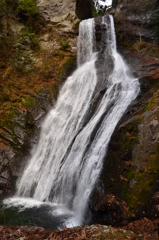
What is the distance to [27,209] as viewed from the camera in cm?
663

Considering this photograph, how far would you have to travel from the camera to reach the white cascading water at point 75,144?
21.0 feet

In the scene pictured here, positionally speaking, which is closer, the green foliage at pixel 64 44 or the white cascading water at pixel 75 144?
the white cascading water at pixel 75 144

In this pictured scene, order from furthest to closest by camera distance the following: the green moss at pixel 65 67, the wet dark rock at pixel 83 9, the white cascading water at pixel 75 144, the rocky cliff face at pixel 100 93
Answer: the wet dark rock at pixel 83 9, the green moss at pixel 65 67, the white cascading water at pixel 75 144, the rocky cliff face at pixel 100 93

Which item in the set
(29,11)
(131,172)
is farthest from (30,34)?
(131,172)

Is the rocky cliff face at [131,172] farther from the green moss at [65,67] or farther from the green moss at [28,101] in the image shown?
the green moss at [65,67]

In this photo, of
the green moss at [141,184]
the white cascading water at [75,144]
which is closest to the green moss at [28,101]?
the white cascading water at [75,144]

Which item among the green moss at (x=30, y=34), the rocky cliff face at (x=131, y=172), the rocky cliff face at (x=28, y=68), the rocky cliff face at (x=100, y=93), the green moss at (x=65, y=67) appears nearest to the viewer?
the rocky cliff face at (x=131, y=172)

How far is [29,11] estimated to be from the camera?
14781 mm

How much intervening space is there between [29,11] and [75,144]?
12.5m

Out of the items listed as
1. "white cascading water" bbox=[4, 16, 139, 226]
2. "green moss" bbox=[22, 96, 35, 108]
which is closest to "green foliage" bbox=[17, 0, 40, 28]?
"white cascading water" bbox=[4, 16, 139, 226]

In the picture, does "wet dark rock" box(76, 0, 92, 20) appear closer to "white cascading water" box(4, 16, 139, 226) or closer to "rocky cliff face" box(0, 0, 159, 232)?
"rocky cliff face" box(0, 0, 159, 232)

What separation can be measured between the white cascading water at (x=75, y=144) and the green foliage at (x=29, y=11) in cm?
615

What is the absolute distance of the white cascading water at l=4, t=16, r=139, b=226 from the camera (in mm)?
6391

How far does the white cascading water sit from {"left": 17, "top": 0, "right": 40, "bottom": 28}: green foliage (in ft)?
20.2
